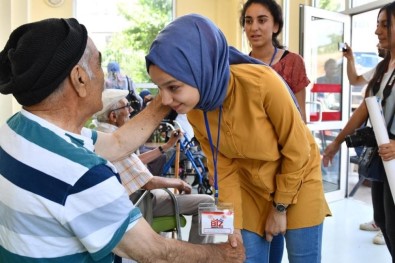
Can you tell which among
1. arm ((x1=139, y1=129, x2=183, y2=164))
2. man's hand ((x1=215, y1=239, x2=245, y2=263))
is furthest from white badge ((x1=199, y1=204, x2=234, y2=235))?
arm ((x1=139, y1=129, x2=183, y2=164))

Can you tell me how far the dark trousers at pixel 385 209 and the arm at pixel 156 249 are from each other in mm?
1099

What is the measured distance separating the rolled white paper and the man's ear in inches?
49.1

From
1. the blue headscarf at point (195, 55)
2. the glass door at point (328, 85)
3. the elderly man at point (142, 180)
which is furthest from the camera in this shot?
the glass door at point (328, 85)

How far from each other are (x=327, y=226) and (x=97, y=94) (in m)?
2.84

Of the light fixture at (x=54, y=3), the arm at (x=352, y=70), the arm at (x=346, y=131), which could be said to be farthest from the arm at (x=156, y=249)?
the light fixture at (x=54, y=3)

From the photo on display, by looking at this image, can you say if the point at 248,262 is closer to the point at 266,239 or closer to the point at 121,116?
the point at 266,239

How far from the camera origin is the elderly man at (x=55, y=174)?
0.76m

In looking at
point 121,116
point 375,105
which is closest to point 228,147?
point 375,105

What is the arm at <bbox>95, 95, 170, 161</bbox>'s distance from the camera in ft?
4.44

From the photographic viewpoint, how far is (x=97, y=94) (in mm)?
950

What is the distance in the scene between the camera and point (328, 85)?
12.9 ft

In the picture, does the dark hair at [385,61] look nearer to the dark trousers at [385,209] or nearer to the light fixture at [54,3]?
the dark trousers at [385,209]

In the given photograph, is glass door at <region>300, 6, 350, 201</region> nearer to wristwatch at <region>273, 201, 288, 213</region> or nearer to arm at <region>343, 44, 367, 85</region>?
arm at <region>343, 44, 367, 85</region>

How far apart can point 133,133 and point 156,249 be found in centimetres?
60
